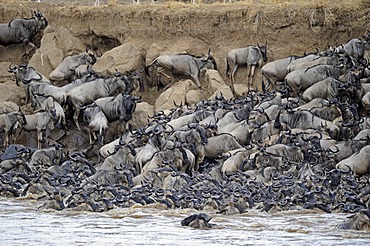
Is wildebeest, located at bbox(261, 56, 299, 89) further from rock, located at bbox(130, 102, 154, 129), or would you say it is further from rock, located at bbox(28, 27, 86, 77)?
rock, located at bbox(28, 27, 86, 77)

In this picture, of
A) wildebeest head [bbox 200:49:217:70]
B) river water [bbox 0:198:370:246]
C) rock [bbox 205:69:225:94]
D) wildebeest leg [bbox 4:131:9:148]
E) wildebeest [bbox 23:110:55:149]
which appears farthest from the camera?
wildebeest head [bbox 200:49:217:70]

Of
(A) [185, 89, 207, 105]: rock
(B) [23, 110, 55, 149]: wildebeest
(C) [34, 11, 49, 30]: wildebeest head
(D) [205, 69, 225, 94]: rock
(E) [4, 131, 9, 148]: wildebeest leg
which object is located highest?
(C) [34, 11, 49, 30]: wildebeest head

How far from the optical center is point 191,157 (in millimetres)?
21062

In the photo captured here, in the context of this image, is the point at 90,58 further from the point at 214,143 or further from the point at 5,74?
the point at 214,143

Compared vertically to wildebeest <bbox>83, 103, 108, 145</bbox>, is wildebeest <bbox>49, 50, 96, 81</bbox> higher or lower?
higher

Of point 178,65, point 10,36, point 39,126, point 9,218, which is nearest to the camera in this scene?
point 9,218

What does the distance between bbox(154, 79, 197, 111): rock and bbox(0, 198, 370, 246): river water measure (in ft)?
28.4

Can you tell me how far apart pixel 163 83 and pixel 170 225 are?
1189 centimetres

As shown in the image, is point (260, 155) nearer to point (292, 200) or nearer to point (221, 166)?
point (221, 166)

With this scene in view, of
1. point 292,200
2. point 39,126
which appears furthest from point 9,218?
point 39,126

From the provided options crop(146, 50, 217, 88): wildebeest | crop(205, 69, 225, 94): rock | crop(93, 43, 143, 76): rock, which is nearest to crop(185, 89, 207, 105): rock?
crop(205, 69, 225, 94): rock

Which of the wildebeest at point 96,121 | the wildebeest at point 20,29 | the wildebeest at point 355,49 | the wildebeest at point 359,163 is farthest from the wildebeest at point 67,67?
the wildebeest at point 359,163

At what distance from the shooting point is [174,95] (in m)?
26.5

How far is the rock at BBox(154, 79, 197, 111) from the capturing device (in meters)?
26.2
